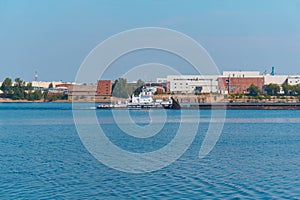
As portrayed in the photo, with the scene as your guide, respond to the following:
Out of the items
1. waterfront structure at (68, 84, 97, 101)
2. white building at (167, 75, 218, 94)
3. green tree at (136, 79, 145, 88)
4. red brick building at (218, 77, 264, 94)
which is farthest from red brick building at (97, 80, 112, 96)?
red brick building at (218, 77, 264, 94)

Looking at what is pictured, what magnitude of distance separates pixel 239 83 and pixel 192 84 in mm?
9068

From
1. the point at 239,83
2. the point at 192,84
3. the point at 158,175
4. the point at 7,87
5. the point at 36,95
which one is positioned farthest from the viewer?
the point at 36,95

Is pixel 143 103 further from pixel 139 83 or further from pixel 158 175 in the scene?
pixel 158 175

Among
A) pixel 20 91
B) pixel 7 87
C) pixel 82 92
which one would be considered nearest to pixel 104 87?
pixel 82 92

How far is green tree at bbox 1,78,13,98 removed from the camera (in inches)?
5113

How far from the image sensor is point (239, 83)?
4240 inches

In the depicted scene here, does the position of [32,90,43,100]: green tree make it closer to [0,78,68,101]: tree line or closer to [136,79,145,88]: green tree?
[0,78,68,101]: tree line

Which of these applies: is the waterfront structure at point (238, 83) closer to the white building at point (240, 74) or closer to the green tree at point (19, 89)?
the white building at point (240, 74)

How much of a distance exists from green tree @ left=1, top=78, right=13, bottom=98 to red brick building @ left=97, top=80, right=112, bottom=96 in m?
21.8

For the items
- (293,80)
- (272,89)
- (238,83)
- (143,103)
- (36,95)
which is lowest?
(143,103)

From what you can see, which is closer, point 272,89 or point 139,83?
point 272,89

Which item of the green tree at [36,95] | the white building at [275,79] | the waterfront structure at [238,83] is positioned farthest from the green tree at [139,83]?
the green tree at [36,95]

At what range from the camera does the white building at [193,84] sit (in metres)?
105

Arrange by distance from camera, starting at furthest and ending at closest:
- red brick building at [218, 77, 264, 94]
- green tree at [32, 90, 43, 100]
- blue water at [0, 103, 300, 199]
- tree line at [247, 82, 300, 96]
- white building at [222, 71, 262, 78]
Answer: green tree at [32, 90, 43, 100] < white building at [222, 71, 262, 78] < red brick building at [218, 77, 264, 94] < tree line at [247, 82, 300, 96] < blue water at [0, 103, 300, 199]
